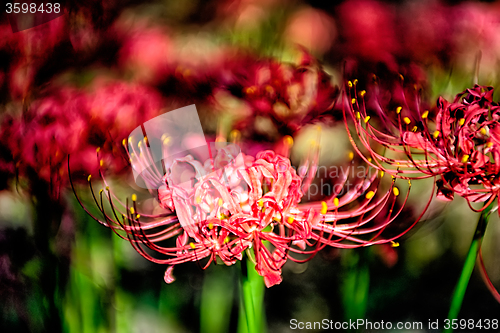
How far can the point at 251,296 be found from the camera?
70 cm

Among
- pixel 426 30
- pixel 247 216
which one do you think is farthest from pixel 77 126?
pixel 426 30

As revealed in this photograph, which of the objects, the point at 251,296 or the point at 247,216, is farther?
the point at 251,296

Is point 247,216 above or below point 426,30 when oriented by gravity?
below

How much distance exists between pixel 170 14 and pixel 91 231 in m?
0.48

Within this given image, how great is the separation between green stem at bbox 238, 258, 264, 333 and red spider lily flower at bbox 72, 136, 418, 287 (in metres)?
0.03

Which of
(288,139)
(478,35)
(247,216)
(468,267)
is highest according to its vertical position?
(478,35)

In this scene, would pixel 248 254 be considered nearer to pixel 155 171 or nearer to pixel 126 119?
pixel 155 171

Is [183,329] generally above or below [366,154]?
below

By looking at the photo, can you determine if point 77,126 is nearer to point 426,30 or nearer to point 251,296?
point 251,296

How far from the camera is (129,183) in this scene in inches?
27.4

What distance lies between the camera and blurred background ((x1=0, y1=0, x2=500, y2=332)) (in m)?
0.67

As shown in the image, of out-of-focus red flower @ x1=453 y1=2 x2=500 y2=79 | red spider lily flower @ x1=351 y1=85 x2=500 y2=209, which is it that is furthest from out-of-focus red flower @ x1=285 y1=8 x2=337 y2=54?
out-of-focus red flower @ x1=453 y1=2 x2=500 y2=79

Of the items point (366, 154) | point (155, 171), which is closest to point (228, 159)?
point (155, 171)

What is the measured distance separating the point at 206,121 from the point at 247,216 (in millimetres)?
221
